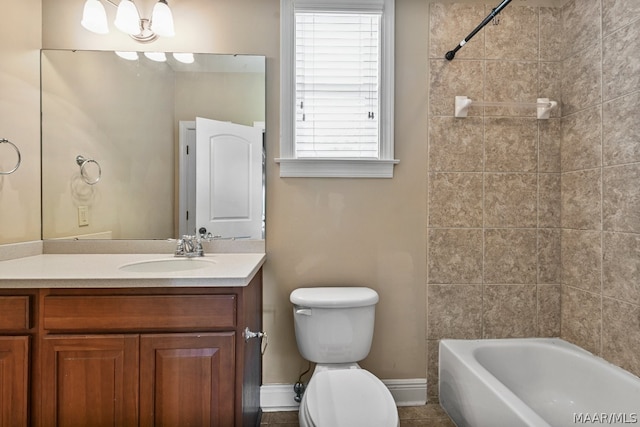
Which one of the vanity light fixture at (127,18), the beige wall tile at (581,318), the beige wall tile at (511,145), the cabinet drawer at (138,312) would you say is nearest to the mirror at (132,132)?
the vanity light fixture at (127,18)

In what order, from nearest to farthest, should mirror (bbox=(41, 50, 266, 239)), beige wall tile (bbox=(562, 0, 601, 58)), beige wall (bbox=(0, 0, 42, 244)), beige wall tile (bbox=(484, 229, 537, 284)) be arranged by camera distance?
beige wall (bbox=(0, 0, 42, 244)), beige wall tile (bbox=(562, 0, 601, 58)), mirror (bbox=(41, 50, 266, 239)), beige wall tile (bbox=(484, 229, 537, 284))

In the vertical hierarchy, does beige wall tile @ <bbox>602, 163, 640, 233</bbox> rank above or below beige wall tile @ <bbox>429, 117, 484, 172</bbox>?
below

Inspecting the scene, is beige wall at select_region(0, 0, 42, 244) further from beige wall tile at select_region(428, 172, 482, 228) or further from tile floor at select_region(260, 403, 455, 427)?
beige wall tile at select_region(428, 172, 482, 228)

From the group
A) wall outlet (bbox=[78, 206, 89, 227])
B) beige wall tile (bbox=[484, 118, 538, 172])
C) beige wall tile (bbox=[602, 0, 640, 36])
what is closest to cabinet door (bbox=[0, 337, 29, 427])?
wall outlet (bbox=[78, 206, 89, 227])

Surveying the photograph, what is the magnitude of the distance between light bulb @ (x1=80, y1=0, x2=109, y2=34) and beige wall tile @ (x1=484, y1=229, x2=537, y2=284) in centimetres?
231

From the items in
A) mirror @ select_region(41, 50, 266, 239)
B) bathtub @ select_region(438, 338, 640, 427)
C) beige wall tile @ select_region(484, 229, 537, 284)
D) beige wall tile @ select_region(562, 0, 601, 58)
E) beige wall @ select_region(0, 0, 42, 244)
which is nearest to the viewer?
bathtub @ select_region(438, 338, 640, 427)

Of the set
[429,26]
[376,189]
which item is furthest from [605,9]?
[376,189]

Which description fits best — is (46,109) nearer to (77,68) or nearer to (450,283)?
(77,68)

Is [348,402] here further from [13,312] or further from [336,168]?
[13,312]

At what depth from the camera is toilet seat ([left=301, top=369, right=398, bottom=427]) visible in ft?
4.07

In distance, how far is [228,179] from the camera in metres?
1.79

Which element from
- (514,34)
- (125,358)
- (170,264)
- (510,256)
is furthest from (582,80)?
(125,358)

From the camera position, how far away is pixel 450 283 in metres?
1.84

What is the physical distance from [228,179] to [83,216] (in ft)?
2.62
